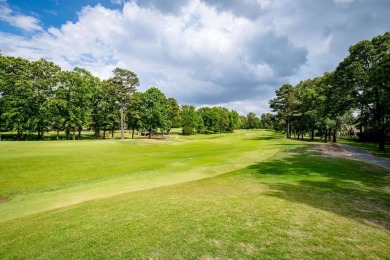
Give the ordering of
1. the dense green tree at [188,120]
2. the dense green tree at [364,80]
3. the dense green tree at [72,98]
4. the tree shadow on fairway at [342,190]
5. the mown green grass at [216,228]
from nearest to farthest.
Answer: the mown green grass at [216,228], the tree shadow on fairway at [342,190], the dense green tree at [364,80], the dense green tree at [72,98], the dense green tree at [188,120]

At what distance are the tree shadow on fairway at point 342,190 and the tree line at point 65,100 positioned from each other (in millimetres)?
51013

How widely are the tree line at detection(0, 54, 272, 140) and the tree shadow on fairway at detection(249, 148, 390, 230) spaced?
51.0m

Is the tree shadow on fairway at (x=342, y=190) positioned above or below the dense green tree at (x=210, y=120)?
below

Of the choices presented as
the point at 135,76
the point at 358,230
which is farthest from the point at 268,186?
the point at 135,76

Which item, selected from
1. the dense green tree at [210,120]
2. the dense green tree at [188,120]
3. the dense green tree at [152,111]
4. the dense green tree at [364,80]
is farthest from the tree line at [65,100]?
the dense green tree at [210,120]

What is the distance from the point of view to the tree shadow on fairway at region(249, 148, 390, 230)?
7.46 meters

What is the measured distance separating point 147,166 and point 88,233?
51.1 feet

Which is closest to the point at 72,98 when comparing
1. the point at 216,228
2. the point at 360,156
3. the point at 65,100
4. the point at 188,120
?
the point at 65,100

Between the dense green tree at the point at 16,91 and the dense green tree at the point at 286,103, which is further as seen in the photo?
the dense green tree at the point at 286,103

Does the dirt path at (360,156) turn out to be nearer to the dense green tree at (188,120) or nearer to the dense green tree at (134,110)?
the dense green tree at (134,110)

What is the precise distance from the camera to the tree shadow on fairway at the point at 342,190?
24.5 ft

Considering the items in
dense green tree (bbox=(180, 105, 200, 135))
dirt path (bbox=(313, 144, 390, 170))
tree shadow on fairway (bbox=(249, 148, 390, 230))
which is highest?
dense green tree (bbox=(180, 105, 200, 135))

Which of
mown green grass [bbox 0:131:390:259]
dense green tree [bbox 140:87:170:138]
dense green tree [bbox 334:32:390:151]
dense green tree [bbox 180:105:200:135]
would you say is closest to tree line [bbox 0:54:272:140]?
dense green tree [bbox 140:87:170:138]

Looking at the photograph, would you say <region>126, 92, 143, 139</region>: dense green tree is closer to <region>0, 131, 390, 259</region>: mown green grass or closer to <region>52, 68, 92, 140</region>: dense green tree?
<region>52, 68, 92, 140</region>: dense green tree
